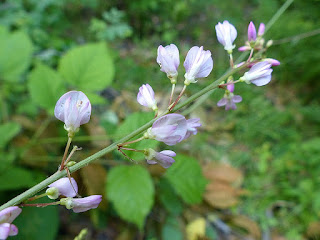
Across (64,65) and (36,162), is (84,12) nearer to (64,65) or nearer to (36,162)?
(64,65)

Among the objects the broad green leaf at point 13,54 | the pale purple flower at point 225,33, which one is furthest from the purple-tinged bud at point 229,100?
the broad green leaf at point 13,54

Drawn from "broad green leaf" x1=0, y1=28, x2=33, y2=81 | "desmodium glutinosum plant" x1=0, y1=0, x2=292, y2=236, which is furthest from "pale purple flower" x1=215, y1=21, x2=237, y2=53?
"broad green leaf" x1=0, y1=28, x2=33, y2=81

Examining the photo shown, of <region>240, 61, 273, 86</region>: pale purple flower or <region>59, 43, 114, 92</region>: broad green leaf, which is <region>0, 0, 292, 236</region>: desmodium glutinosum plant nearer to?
<region>240, 61, 273, 86</region>: pale purple flower

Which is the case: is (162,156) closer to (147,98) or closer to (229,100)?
(147,98)

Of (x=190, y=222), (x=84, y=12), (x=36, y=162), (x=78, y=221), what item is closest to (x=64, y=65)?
(x=36, y=162)

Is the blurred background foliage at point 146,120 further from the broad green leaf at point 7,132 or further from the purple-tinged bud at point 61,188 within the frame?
the purple-tinged bud at point 61,188
